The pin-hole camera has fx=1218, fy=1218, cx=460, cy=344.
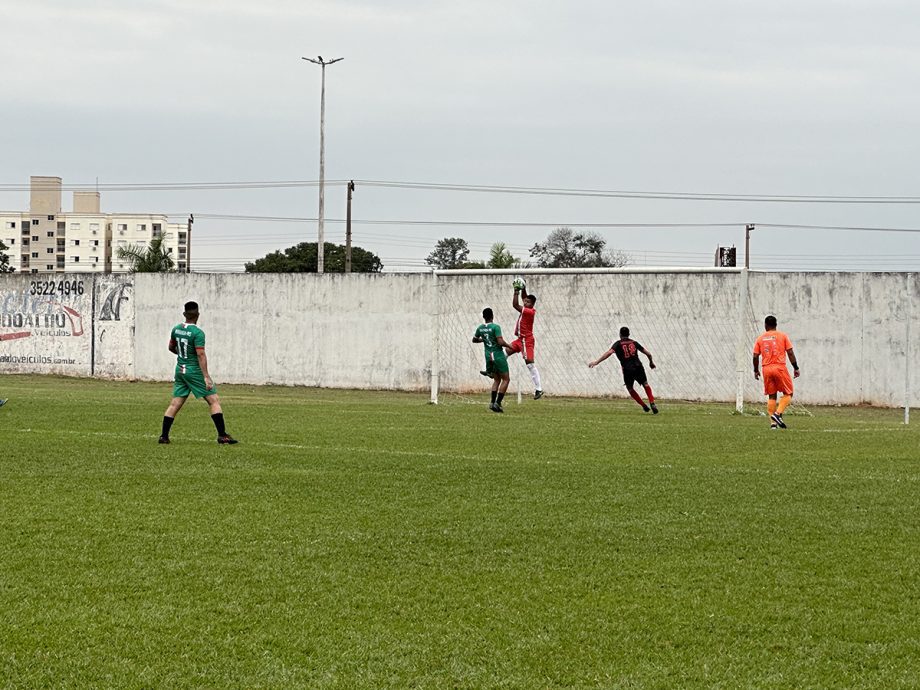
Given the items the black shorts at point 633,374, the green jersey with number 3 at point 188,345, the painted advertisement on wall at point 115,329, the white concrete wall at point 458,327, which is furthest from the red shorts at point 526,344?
the painted advertisement on wall at point 115,329

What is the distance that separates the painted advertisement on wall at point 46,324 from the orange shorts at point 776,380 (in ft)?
77.1

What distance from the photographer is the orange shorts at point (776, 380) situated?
19.3 metres

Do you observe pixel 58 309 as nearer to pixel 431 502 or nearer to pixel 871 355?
pixel 871 355

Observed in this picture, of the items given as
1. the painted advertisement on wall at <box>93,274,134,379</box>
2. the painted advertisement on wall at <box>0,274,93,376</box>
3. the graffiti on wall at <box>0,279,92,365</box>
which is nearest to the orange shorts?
the painted advertisement on wall at <box>93,274,134,379</box>

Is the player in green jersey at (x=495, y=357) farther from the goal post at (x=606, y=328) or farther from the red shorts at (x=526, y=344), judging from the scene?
the goal post at (x=606, y=328)

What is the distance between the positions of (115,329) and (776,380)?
2308 centimetres

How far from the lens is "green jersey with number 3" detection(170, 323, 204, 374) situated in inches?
580

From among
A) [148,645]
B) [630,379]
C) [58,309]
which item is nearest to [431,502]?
[148,645]

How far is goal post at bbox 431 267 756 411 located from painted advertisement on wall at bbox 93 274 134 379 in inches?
393

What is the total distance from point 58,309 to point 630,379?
21.1 metres

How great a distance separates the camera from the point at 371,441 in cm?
1538

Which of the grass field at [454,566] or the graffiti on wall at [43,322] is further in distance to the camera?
the graffiti on wall at [43,322]

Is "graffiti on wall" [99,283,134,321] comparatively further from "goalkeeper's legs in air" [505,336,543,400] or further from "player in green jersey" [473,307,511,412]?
"player in green jersey" [473,307,511,412]

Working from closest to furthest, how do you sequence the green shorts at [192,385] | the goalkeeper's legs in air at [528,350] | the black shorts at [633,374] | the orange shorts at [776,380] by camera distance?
1. the green shorts at [192,385]
2. the orange shorts at [776,380]
3. the black shorts at [633,374]
4. the goalkeeper's legs in air at [528,350]
